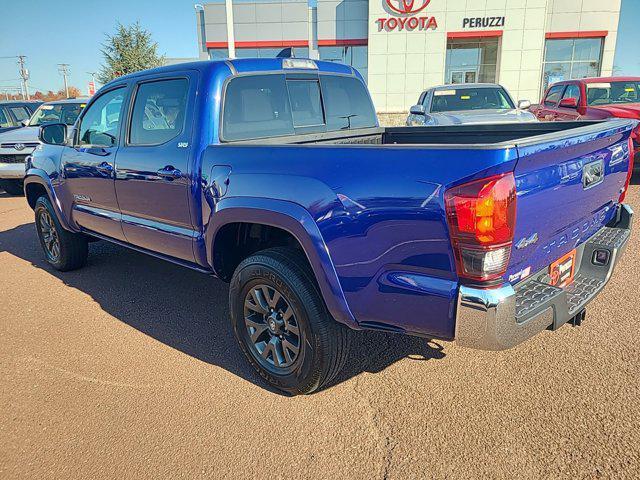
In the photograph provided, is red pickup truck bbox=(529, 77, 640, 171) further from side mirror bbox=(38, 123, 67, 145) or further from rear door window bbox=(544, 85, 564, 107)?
side mirror bbox=(38, 123, 67, 145)

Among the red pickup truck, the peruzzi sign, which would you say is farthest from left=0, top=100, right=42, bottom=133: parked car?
the peruzzi sign

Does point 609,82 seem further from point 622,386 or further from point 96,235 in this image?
point 96,235

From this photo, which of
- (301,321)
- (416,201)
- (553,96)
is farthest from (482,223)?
(553,96)

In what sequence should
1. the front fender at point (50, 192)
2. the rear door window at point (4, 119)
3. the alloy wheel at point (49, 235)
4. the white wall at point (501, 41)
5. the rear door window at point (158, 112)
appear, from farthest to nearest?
the white wall at point (501, 41) → the rear door window at point (4, 119) → the alloy wheel at point (49, 235) → the front fender at point (50, 192) → the rear door window at point (158, 112)

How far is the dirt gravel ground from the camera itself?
7.80 feet

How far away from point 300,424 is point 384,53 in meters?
23.4

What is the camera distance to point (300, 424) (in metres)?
2.69

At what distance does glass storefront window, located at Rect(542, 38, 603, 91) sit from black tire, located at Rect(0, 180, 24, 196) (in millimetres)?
23498

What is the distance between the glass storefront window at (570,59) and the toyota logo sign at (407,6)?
7.08 m

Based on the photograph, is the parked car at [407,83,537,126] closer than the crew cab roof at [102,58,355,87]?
No

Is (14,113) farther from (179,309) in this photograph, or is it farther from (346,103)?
(346,103)

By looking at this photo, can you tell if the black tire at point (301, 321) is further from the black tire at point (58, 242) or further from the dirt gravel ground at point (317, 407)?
the black tire at point (58, 242)

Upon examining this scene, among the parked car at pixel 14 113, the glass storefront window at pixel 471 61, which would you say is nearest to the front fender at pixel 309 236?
the parked car at pixel 14 113

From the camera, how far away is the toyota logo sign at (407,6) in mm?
22656
